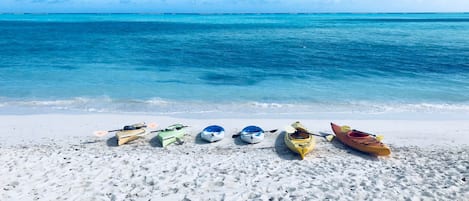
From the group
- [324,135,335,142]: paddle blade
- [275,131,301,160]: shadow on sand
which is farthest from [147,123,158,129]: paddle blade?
[324,135,335,142]: paddle blade

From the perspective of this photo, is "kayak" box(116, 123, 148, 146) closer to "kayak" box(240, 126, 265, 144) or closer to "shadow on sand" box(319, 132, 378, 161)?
"kayak" box(240, 126, 265, 144)

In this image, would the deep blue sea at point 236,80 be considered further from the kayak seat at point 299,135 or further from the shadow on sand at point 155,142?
the kayak seat at point 299,135

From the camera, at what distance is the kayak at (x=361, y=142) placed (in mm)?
12305

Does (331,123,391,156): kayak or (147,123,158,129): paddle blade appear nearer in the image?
(331,123,391,156): kayak

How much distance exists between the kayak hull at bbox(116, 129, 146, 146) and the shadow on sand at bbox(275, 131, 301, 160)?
5.42 meters

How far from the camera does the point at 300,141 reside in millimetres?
12828

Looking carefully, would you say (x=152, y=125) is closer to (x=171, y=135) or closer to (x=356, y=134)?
(x=171, y=135)

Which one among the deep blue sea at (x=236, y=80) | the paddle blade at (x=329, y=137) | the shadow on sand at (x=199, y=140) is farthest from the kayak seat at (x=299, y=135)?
the deep blue sea at (x=236, y=80)

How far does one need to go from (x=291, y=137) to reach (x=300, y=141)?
636mm

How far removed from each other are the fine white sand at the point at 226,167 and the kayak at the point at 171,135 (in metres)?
0.37

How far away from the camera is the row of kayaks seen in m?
12.4

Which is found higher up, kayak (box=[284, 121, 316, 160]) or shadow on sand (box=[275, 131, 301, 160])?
kayak (box=[284, 121, 316, 160])

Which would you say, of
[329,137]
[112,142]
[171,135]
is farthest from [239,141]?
[112,142]

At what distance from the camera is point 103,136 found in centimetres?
1432
